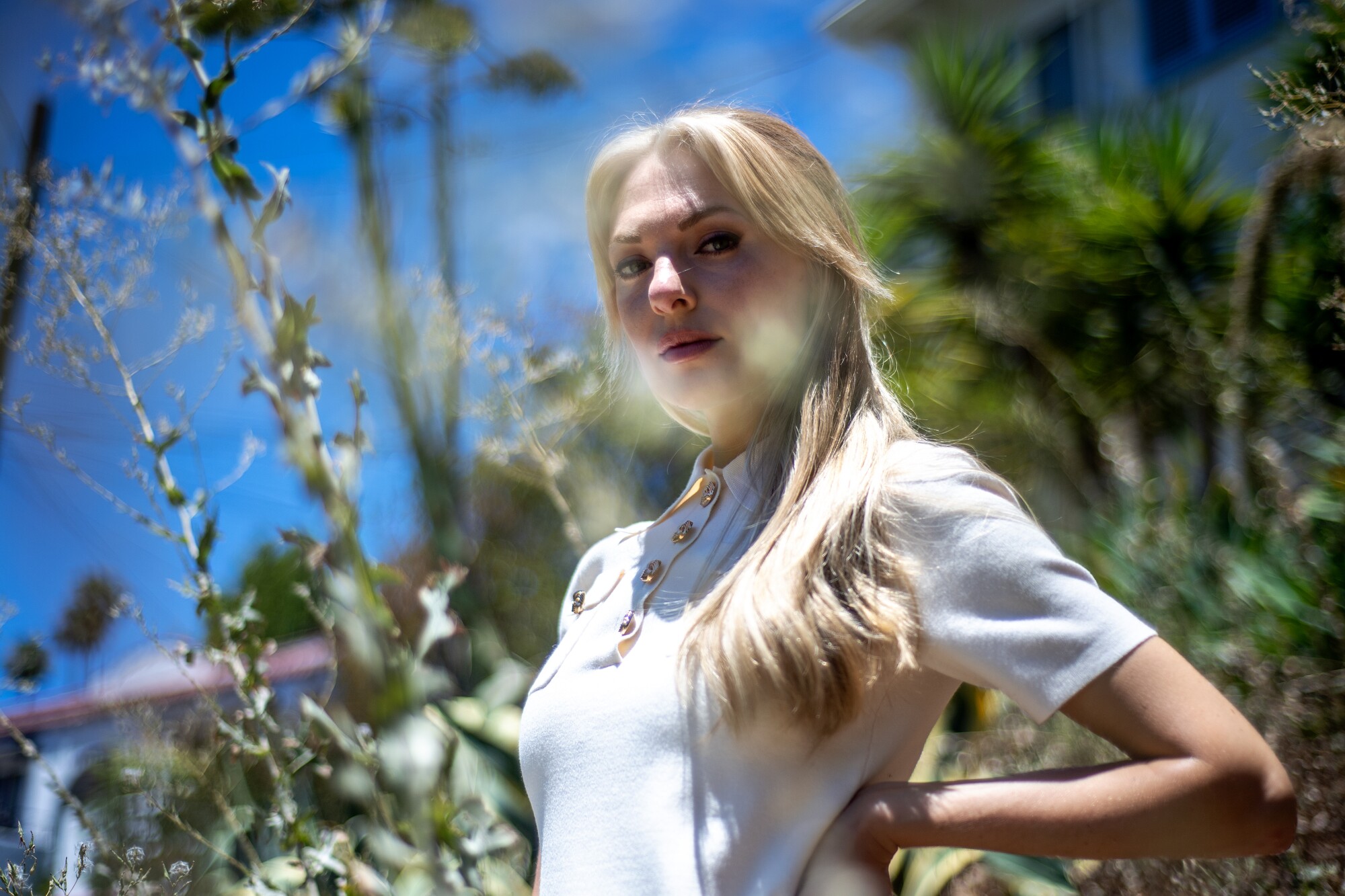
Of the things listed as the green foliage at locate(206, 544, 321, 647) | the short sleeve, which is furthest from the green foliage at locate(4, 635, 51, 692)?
the short sleeve

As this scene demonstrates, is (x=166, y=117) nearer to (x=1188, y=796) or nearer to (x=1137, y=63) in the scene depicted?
(x=1188, y=796)

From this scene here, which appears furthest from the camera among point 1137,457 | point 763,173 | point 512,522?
point 512,522

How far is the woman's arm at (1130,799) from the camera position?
2.62 feet

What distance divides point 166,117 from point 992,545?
0.69 meters

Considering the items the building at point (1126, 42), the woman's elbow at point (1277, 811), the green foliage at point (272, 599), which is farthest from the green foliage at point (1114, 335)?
the green foliage at point (272, 599)

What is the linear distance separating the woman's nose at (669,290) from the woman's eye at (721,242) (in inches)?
1.8

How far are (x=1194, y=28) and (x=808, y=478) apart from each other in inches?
230

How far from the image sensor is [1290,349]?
9.04 feet

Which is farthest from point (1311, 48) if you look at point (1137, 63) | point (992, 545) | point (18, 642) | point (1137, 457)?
point (1137, 63)

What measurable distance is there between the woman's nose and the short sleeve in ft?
1.12

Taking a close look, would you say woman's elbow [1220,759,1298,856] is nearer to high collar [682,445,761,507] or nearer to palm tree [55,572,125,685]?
high collar [682,445,761,507]

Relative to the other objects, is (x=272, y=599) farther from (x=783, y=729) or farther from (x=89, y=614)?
(x=783, y=729)

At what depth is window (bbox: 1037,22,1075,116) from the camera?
21.8 feet

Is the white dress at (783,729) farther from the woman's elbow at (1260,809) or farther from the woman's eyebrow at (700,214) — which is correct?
the woman's eyebrow at (700,214)
